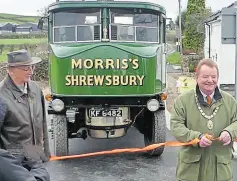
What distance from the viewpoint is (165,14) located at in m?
8.84

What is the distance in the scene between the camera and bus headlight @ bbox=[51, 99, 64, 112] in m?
7.51

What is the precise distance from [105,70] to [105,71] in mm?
18

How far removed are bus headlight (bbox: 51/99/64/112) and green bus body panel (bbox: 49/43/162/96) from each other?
0.14 m

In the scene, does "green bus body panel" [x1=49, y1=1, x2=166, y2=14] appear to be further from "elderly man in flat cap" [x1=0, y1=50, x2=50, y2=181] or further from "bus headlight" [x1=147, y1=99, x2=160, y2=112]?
"elderly man in flat cap" [x1=0, y1=50, x2=50, y2=181]

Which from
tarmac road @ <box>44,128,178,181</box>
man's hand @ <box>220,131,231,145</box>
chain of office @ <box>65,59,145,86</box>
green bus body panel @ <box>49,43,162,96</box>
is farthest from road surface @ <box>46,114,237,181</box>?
man's hand @ <box>220,131,231,145</box>

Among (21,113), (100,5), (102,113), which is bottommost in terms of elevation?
(102,113)

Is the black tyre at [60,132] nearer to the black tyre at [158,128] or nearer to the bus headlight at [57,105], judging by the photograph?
the bus headlight at [57,105]

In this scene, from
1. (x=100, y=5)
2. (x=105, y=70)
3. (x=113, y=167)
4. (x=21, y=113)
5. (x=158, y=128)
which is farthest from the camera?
(x=100, y=5)

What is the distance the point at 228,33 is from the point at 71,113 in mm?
3199

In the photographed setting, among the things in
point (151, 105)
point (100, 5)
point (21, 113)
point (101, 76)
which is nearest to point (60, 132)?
point (101, 76)

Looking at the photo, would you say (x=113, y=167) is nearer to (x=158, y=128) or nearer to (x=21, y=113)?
(x=158, y=128)

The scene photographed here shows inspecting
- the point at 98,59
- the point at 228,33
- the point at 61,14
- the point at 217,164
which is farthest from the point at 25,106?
the point at 228,33

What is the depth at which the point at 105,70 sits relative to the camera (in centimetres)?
736

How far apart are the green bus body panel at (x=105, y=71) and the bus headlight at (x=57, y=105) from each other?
0.14 metres
